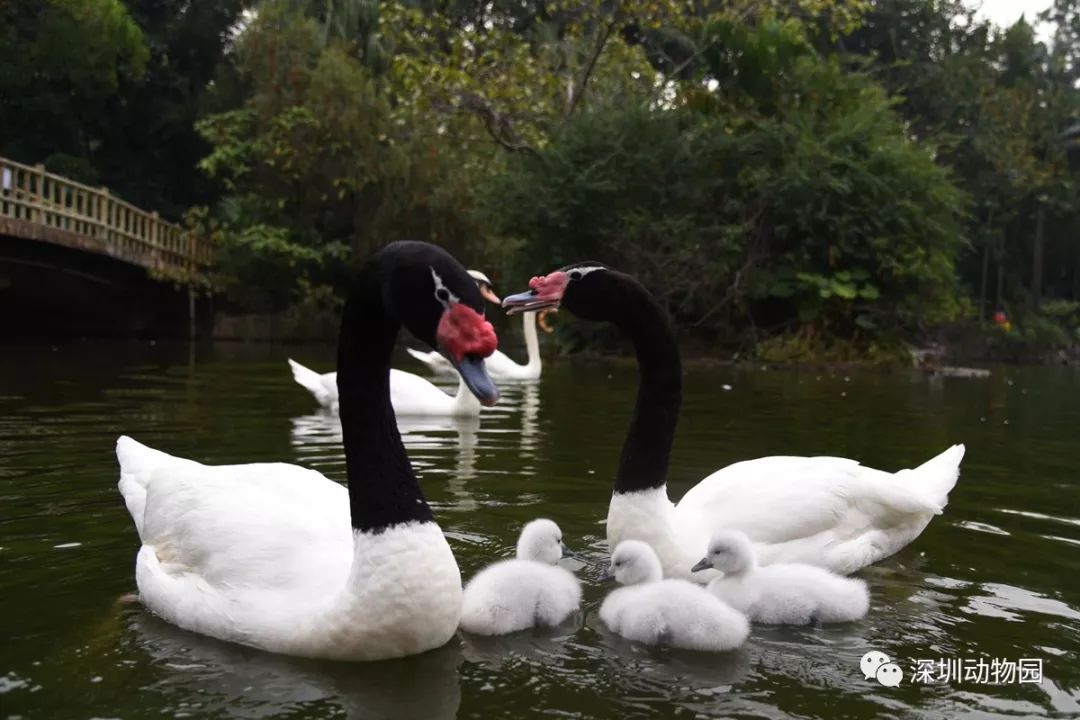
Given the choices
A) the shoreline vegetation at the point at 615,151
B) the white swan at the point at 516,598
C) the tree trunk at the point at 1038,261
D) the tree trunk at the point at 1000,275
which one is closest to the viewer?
the white swan at the point at 516,598

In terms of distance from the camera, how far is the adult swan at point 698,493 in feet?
15.5

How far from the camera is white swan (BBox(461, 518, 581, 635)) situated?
3.91m

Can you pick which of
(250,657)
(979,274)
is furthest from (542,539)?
(979,274)

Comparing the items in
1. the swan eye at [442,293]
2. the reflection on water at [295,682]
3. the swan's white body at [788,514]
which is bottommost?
the reflection on water at [295,682]

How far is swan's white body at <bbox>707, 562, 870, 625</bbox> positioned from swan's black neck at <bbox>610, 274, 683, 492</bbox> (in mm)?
812

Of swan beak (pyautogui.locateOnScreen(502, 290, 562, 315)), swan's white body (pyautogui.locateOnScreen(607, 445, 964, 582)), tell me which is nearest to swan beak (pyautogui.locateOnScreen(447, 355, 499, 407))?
swan beak (pyautogui.locateOnScreen(502, 290, 562, 315))

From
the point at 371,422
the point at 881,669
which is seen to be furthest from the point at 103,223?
the point at 881,669

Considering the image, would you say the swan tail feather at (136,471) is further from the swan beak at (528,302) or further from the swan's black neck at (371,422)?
the swan beak at (528,302)

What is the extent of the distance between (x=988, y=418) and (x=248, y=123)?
2405 centimetres

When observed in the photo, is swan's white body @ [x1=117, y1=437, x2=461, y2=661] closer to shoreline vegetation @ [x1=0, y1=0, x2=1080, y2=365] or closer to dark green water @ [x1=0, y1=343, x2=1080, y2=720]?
dark green water @ [x1=0, y1=343, x2=1080, y2=720]

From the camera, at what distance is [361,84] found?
2953 centimetres

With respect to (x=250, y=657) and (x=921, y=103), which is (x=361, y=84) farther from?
(x=250, y=657)

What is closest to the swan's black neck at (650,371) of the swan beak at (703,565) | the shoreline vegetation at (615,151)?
the swan beak at (703,565)

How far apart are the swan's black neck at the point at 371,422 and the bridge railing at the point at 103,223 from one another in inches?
714
